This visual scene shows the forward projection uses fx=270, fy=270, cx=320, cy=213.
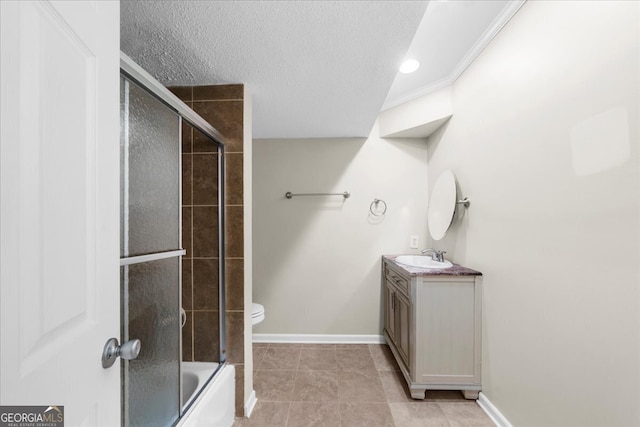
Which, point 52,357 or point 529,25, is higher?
point 529,25

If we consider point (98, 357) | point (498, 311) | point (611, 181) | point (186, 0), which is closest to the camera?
point (98, 357)

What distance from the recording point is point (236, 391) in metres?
1.74

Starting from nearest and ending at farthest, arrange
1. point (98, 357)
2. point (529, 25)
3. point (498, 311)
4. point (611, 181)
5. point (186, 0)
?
point (98, 357)
point (611, 181)
point (186, 0)
point (529, 25)
point (498, 311)

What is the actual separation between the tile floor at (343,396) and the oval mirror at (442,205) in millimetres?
1241

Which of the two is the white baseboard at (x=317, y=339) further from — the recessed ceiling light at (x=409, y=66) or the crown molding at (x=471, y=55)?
the recessed ceiling light at (x=409, y=66)

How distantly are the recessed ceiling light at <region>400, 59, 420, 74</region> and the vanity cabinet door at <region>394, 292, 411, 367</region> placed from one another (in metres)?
1.75

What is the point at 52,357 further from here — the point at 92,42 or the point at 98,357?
the point at 92,42

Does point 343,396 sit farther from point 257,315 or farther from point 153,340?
point 153,340

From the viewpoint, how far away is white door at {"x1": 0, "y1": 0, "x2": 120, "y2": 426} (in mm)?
409

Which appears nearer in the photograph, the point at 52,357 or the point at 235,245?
the point at 52,357

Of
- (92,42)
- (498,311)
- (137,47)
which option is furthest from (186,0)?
(498,311)

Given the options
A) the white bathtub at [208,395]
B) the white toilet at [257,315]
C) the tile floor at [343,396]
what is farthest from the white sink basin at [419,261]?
the white bathtub at [208,395]

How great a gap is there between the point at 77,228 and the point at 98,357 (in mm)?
290

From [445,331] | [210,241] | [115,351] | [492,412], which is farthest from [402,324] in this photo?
[115,351]
